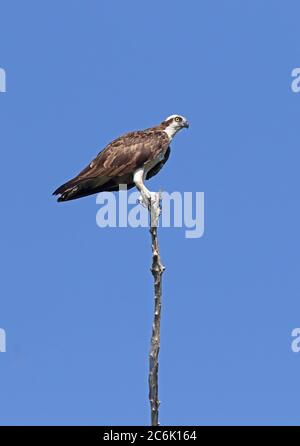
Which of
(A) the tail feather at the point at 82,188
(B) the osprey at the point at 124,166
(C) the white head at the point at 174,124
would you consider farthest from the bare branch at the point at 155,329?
(C) the white head at the point at 174,124

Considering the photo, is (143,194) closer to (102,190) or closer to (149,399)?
(102,190)

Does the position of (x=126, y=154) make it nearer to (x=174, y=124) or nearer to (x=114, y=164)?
(x=114, y=164)

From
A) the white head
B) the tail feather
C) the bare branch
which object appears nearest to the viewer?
the bare branch

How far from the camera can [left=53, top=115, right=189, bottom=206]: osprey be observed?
24938mm

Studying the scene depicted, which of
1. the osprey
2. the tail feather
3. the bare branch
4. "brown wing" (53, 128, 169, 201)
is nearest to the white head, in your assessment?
the osprey

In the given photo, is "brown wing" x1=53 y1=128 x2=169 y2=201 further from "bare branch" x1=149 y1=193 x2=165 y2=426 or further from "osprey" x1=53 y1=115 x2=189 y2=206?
"bare branch" x1=149 y1=193 x2=165 y2=426

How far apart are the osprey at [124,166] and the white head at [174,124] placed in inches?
13.6

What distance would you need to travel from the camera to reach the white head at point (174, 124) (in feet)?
88.2

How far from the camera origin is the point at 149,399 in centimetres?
2081
